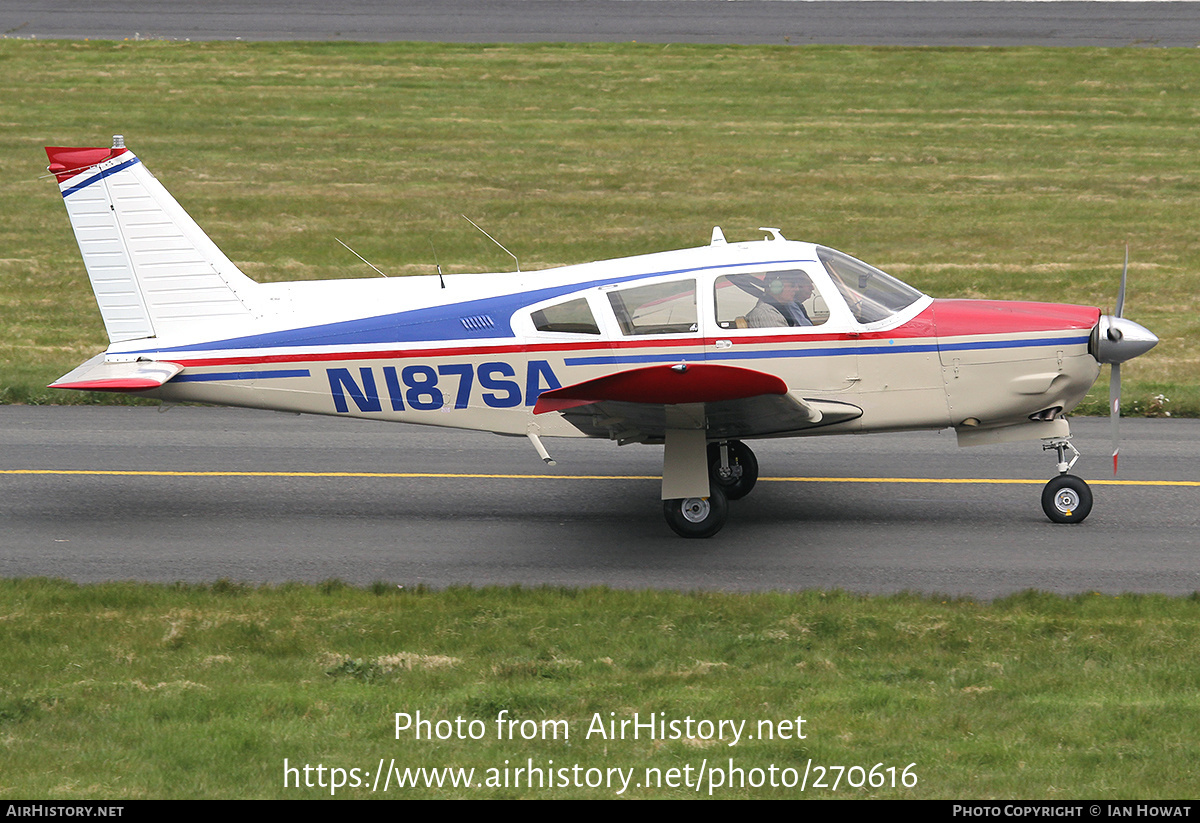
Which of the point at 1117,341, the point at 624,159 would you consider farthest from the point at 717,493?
the point at 624,159

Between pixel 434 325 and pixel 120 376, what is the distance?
2.71 m

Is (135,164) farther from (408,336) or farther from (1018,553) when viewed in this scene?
(1018,553)

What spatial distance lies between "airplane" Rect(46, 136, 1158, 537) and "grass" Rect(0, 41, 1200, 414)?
4.74m

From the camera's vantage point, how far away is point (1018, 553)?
1027 cm

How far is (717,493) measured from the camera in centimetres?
1084

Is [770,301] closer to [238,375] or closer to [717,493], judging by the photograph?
[717,493]

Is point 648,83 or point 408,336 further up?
point 648,83

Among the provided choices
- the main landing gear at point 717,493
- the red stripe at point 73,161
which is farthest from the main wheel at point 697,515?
Result: the red stripe at point 73,161

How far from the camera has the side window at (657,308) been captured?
34.6 ft

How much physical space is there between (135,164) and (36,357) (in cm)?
628

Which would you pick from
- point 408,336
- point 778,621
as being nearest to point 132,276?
point 408,336

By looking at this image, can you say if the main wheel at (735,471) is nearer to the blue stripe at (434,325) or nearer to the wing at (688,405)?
the wing at (688,405)

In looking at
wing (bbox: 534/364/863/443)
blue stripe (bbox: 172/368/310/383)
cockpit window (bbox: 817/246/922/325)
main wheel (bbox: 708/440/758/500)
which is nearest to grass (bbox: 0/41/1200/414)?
blue stripe (bbox: 172/368/310/383)

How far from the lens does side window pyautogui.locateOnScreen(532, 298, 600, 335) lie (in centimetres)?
1065
